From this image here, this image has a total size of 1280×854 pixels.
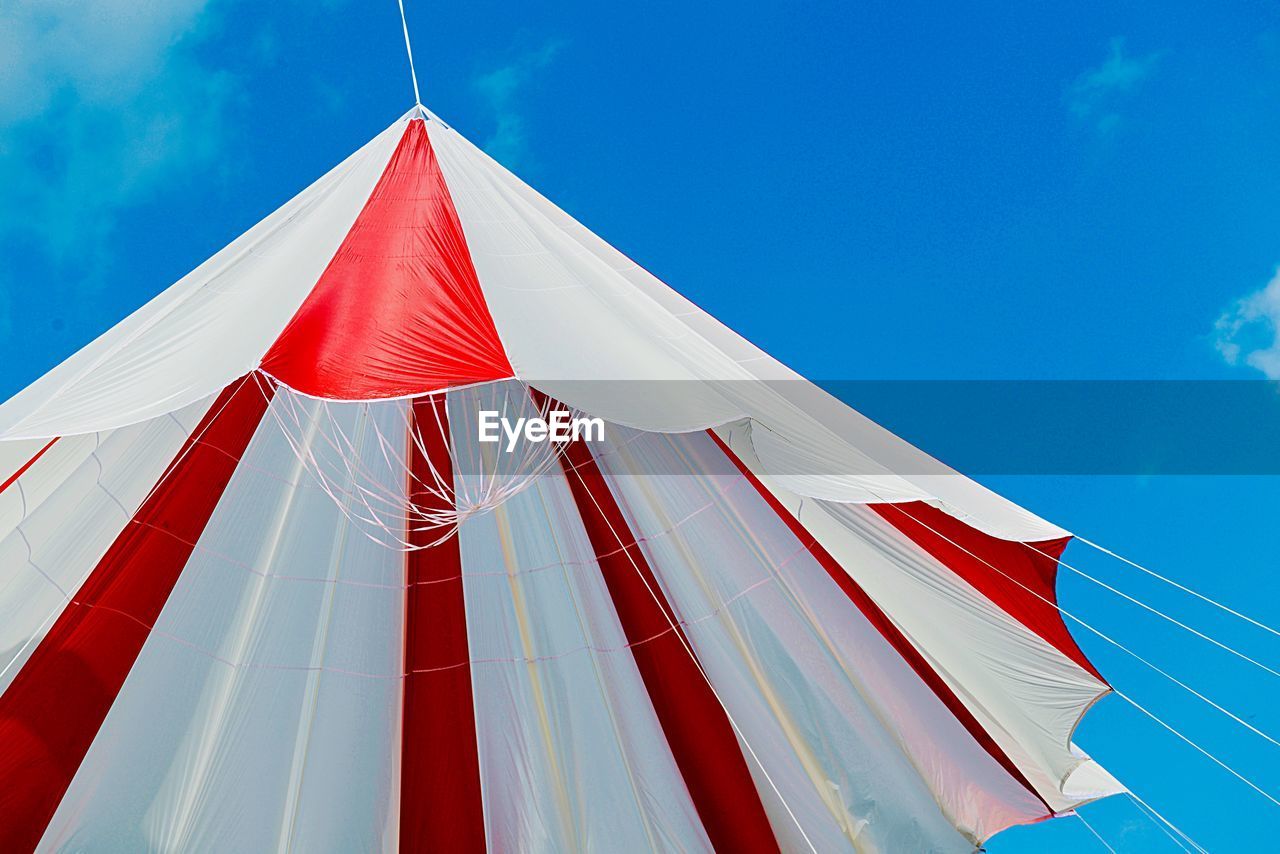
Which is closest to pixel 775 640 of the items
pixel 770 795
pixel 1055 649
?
pixel 770 795

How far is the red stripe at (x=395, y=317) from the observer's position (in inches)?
117

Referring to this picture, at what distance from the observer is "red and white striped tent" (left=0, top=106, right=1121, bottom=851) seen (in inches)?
160

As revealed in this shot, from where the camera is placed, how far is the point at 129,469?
167 inches

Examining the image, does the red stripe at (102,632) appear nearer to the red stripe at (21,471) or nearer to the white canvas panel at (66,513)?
the white canvas panel at (66,513)

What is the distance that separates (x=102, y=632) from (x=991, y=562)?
12.1 ft

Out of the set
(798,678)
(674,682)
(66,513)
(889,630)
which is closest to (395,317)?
(66,513)

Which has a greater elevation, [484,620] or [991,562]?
[484,620]

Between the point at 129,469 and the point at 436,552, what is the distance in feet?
4.33

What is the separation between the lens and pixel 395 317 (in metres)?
3.25

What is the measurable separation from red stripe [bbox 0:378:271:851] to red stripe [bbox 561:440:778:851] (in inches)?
59.9

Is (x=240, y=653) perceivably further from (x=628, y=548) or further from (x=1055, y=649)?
(x=1055, y=649)

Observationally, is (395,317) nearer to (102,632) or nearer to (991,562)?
(102,632)

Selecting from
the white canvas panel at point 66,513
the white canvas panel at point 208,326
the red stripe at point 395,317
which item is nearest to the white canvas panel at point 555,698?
the red stripe at point 395,317

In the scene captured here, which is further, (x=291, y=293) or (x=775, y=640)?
(x=775, y=640)
